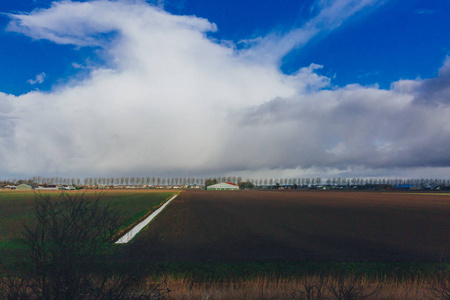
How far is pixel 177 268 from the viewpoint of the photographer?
12.1 meters

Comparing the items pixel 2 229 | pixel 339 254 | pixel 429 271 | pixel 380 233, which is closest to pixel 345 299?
pixel 429 271

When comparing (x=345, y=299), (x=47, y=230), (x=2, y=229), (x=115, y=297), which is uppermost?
(x=47, y=230)

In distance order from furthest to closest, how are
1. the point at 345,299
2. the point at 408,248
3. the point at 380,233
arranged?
1. the point at 380,233
2. the point at 408,248
3. the point at 345,299

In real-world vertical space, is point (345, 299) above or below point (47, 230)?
below

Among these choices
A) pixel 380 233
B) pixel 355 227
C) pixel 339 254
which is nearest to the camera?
pixel 339 254

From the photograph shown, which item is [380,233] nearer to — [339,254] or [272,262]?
[339,254]

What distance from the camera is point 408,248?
55.9 ft

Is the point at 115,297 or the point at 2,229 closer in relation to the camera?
the point at 115,297

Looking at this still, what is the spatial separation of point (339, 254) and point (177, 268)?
772 centimetres

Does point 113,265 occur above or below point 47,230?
below

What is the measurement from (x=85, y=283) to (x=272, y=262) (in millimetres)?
9620

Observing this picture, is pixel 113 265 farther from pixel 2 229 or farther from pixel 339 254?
pixel 2 229

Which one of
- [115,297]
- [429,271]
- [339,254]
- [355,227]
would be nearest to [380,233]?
[355,227]

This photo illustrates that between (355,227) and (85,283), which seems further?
(355,227)
